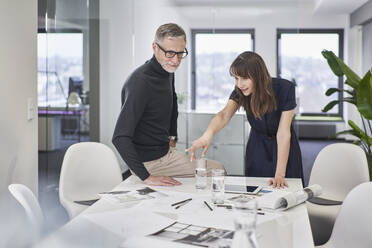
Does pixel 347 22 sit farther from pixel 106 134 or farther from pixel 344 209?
pixel 344 209

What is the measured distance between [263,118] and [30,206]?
57.2 inches

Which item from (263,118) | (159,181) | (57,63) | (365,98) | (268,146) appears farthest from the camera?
(57,63)

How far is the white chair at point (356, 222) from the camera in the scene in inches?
77.2

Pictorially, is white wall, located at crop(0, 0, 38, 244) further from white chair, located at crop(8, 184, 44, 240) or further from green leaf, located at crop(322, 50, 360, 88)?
green leaf, located at crop(322, 50, 360, 88)

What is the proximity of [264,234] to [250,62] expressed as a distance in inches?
49.9

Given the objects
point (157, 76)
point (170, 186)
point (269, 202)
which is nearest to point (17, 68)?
point (157, 76)

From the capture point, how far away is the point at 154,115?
8.56ft

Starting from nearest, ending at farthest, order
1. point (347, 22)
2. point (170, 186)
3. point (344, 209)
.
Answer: point (344, 209)
point (170, 186)
point (347, 22)

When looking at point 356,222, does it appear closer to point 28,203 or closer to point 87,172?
point 28,203

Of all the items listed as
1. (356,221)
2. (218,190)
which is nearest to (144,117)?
(218,190)

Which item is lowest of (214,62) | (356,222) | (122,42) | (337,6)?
(356,222)

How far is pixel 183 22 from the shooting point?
4.96 metres

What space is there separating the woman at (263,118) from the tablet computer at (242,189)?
149 mm

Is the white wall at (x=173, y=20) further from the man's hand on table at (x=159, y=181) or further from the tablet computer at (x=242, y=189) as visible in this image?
the tablet computer at (x=242, y=189)
